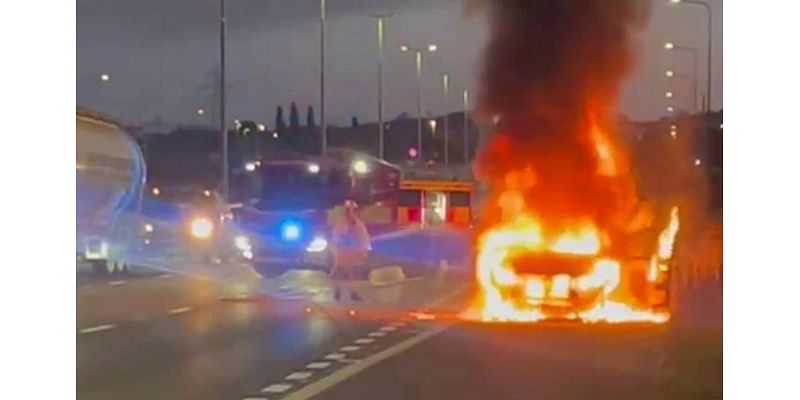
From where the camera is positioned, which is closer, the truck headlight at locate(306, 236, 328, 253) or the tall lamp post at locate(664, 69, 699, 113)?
the tall lamp post at locate(664, 69, 699, 113)

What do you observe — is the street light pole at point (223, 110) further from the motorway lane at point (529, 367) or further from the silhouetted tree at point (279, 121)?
the motorway lane at point (529, 367)

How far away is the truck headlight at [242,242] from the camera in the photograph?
18.3 feet

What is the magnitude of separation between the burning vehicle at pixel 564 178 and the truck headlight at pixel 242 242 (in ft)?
2.00

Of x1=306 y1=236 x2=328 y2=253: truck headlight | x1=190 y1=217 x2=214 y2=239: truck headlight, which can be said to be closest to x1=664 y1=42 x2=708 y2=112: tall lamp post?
x1=306 y1=236 x2=328 y2=253: truck headlight

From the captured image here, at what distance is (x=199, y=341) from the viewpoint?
553cm

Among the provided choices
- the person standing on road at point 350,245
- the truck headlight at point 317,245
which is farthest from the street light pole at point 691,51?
the truck headlight at point 317,245

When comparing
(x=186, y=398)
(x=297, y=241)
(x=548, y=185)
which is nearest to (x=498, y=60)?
(x=548, y=185)

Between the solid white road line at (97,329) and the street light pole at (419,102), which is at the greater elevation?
the street light pole at (419,102)

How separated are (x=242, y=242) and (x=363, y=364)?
17.9 inches

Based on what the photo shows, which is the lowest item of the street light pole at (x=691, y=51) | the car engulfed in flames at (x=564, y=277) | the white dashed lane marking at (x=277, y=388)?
the white dashed lane marking at (x=277, y=388)

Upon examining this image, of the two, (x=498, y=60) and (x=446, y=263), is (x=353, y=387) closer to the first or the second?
(x=446, y=263)

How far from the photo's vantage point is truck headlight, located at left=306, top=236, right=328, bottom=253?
5562 millimetres

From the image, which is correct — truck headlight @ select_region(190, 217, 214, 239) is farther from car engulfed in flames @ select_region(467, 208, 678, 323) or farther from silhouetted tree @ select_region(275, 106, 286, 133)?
car engulfed in flames @ select_region(467, 208, 678, 323)

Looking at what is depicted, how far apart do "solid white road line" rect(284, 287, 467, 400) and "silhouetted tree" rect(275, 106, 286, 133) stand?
0.61 metres
